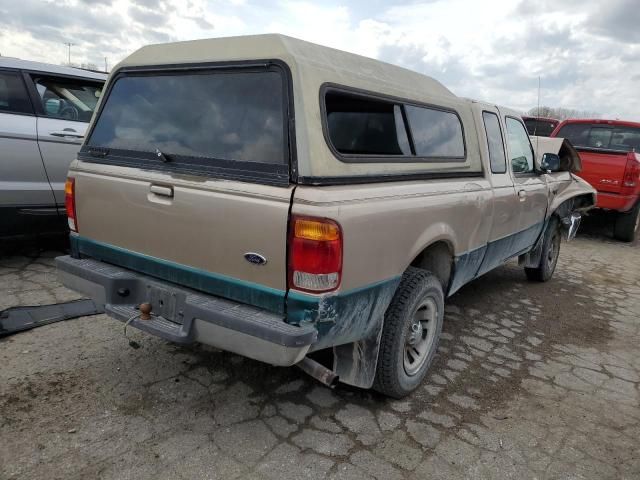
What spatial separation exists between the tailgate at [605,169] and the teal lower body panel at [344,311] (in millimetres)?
6875

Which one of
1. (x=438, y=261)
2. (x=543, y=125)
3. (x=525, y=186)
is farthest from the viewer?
(x=543, y=125)

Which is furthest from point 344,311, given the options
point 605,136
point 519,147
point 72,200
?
point 605,136

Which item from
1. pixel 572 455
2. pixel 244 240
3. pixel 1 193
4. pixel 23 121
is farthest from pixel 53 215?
pixel 572 455

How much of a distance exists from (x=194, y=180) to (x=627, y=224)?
28.0 feet

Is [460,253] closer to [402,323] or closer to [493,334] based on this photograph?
[402,323]

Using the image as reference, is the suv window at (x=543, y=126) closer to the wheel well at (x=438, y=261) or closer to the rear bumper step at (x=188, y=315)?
the wheel well at (x=438, y=261)

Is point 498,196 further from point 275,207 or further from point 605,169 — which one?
point 605,169

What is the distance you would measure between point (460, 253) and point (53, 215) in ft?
12.4

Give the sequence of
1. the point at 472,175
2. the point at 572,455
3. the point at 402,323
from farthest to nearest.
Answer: the point at 472,175 → the point at 402,323 → the point at 572,455

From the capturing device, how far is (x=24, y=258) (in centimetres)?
500

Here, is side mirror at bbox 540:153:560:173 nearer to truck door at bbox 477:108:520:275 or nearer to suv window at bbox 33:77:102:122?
truck door at bbox 477:108:520:275

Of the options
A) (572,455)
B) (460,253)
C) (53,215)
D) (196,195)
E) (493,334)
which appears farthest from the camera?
(53,215)

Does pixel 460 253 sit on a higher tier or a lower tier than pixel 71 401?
higher

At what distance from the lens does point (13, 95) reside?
4566 mm
